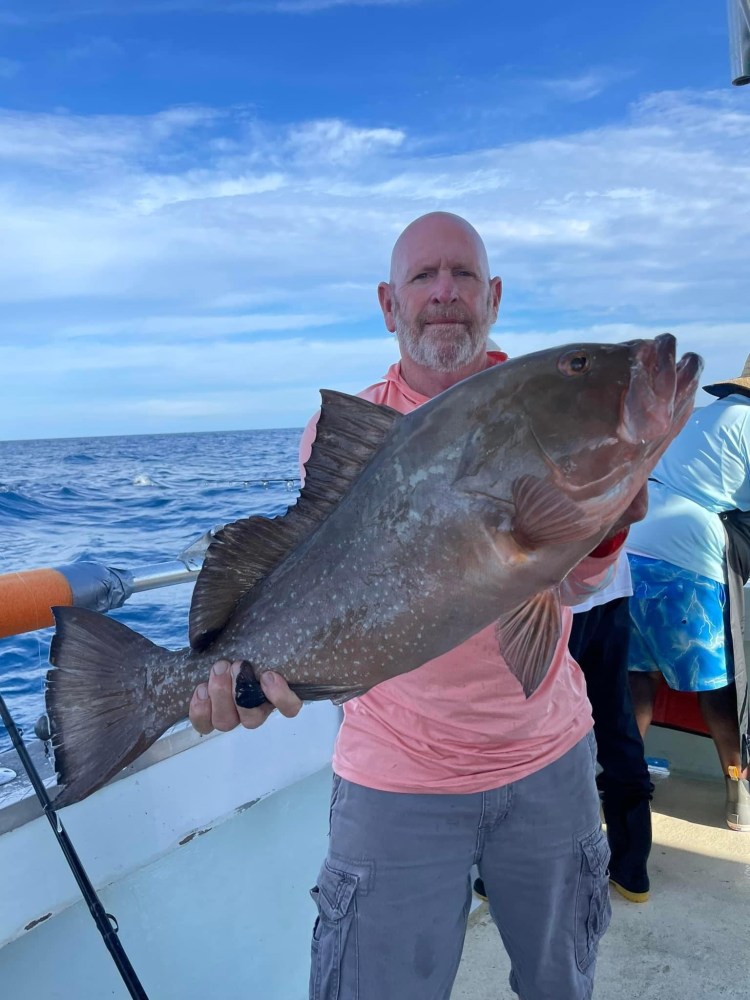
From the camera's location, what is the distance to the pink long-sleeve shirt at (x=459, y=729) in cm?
213

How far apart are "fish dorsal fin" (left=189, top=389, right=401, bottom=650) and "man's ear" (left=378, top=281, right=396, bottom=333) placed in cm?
96

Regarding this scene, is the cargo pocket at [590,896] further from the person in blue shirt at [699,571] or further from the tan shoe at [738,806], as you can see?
the tan shoe at [738,806]

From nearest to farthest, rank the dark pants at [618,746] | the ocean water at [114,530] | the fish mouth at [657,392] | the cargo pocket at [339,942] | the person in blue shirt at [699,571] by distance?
the fish mouth at [657,392] < the cargo pocket at [339,942] < the dark pants at [618,746] < the person in blue shirt at [699,571] < the ocean water at [114,530]

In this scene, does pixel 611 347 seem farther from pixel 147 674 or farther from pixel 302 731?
pixel 302 731

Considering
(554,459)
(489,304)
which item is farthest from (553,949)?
(489,304)

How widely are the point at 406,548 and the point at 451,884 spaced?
100cm

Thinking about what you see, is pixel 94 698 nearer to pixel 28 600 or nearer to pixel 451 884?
pixel 28 600

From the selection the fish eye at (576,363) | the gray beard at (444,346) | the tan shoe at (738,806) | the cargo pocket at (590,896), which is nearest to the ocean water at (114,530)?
the gray beard at (444,346)

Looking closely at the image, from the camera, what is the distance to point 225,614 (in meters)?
2.02

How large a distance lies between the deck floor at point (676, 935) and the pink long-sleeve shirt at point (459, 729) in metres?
1.55

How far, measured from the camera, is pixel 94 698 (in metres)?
1.95

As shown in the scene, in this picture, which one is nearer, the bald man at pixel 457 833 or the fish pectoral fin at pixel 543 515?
the fish pectoral fin at pixel 543 515

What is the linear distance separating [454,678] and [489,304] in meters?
1.28

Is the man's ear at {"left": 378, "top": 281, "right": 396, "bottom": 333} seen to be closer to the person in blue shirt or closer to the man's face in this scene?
the man's face
